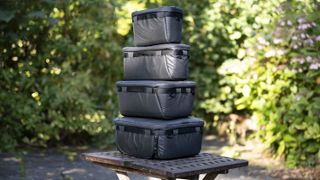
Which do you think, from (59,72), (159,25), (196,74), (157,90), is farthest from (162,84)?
(196,74)

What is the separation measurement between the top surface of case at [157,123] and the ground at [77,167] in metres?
2.01

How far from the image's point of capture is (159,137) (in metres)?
4.48

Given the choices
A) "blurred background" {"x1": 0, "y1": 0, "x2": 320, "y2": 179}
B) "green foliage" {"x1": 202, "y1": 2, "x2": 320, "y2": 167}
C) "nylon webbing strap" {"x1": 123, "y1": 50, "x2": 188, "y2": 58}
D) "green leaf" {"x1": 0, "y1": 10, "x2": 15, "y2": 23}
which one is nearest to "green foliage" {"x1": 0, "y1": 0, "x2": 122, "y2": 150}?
"blurred background" {"x1": 0, "y1": 0, "x2": 320, "y2": 179}

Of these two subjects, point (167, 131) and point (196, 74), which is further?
point (196, 74)

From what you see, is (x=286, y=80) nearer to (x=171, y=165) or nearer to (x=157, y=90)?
(x=157, y=90)

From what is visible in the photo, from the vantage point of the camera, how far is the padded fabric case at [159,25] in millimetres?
4680

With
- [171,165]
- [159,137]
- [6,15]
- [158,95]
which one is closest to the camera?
[171,165]

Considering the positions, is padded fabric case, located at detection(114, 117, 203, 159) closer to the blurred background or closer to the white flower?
the blurred background

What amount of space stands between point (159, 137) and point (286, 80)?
11.5 ft

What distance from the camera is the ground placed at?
22.1 ft

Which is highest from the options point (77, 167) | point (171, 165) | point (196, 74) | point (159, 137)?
point (196, 74)

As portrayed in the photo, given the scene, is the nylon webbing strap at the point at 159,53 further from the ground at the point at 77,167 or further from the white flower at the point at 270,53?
the white flower at the point at 270,53

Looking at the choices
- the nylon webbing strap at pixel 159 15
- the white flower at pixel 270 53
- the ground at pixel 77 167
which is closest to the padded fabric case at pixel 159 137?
the nylon webbing strap at pixel 159 15

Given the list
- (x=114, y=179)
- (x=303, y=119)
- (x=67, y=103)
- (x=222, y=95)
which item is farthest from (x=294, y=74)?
(x=67, y=103)
